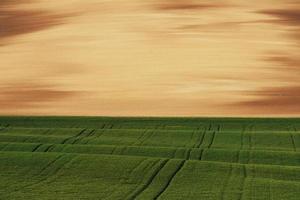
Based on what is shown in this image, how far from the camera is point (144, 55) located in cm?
3684

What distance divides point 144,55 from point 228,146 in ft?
58.1

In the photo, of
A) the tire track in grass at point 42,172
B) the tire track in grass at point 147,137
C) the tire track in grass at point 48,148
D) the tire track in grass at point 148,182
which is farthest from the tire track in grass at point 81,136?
the tire track in grass at point 148,182

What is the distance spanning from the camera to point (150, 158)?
1767cm

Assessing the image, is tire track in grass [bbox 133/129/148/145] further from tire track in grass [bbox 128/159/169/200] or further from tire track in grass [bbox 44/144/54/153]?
tire track in grass [bbox 128/159/169/200]

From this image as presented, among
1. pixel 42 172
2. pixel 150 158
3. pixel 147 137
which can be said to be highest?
pixel 42 172

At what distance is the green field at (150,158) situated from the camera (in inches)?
583

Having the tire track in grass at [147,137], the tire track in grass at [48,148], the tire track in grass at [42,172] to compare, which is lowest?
the tire track in grass at [147,137]

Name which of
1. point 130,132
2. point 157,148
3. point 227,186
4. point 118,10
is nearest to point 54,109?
point 130,132

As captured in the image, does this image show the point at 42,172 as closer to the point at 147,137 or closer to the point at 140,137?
the point at 140,137

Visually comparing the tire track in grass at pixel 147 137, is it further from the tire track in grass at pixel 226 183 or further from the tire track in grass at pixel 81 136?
the tire track in grass at pixel 226 183

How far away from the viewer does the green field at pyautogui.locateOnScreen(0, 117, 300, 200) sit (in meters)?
14.8

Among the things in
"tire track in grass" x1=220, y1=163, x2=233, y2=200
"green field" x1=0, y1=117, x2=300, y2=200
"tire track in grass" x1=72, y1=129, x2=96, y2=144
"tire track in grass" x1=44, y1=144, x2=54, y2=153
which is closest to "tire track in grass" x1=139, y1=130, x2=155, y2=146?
"green field" x1=0, y1=117, x2=300, y2=200

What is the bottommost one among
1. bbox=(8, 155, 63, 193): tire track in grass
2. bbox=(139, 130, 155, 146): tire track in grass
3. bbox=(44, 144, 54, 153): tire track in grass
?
bbox=(139, 130, 155, 146): tire track in grass

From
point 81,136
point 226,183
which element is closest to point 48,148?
point 81,136
